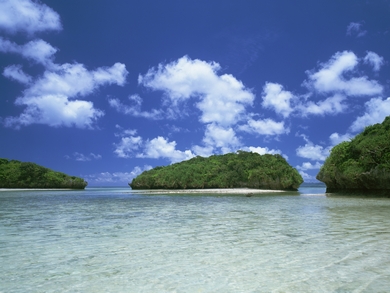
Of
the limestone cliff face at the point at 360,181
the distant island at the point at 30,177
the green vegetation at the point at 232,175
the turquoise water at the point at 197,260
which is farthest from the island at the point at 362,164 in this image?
the distant island at the point at 30,177

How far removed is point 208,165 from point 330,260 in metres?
83.0

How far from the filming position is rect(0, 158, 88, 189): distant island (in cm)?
8431

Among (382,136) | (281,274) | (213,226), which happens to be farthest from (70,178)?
(281,274)

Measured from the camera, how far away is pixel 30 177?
290 ft

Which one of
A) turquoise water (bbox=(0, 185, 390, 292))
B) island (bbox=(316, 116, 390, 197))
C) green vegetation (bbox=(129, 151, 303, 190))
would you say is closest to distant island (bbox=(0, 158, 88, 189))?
green vegetation (bbox=(129, 151, 303, 190))

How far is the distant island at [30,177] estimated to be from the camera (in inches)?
3319

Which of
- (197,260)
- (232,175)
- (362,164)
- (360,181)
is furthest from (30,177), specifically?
(197,260)

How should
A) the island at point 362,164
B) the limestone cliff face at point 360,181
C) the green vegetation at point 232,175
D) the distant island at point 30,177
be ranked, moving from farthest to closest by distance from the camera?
the distant island at point 30,177, the green vegetation at point 232,175, the island at point 362,164, the limestone cliff face at point 360,181

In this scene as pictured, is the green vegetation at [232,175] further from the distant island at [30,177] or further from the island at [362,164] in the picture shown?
the distant island at [30,177]

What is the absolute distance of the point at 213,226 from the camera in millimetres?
11445

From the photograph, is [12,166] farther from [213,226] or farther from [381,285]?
[381,285]

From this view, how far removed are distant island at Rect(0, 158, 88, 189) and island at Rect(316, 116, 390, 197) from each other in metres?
78.3

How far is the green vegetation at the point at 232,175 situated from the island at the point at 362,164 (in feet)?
63.1

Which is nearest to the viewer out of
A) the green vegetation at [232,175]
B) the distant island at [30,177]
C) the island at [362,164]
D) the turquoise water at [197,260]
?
the turquoise water at [197,260]
